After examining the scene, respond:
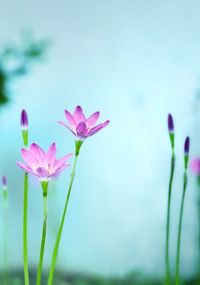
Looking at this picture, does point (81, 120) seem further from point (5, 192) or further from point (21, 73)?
point (21, 73)

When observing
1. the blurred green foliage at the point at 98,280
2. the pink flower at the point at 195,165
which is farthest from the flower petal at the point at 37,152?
the blurred green foliage at the point at 98,280

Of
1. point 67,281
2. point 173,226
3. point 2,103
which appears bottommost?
point 67,281

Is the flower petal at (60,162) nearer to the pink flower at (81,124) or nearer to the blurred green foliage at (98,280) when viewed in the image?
the pink flower at (81,124)

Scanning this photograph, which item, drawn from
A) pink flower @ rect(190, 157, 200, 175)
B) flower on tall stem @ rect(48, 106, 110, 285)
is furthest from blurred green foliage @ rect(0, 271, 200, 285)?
flower on tall stem @ rect(48, 106, 110, 285)

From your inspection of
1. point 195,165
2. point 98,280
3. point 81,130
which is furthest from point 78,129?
point 98,280

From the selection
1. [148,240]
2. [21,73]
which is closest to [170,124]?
[148,240]

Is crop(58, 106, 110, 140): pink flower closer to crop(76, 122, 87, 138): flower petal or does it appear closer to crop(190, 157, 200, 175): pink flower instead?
crop(76, 122, 87, 138): flower petal
